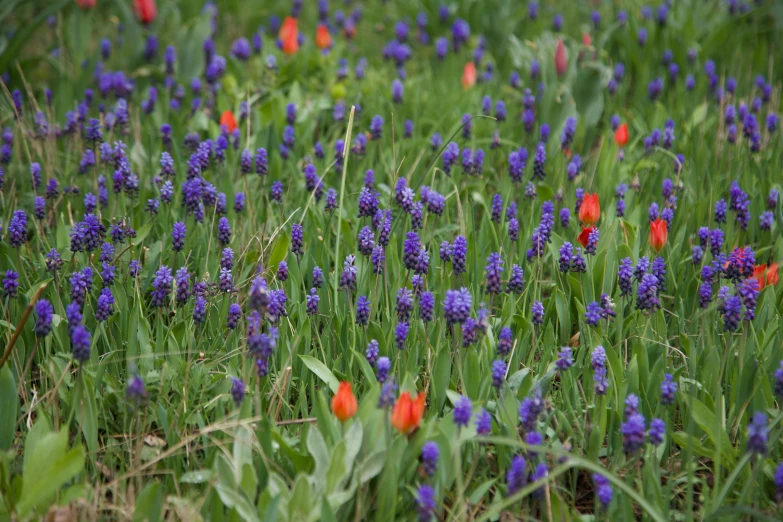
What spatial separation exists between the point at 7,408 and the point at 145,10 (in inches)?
145

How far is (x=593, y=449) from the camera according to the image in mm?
2445

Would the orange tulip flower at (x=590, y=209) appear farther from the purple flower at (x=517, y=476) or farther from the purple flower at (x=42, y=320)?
the purple flower at (x=42, y=320)

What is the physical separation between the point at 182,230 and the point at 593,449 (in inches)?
64.4

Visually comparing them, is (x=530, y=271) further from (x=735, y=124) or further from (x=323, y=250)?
(x=735, y=124)

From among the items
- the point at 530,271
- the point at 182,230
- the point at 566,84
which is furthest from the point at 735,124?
the point at 182,230

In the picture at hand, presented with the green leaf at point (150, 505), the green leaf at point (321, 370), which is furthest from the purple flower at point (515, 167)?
the green leaf at point (150, 505)

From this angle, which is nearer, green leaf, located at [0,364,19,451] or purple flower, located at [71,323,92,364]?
purple flower, located at [71,323,92,364]

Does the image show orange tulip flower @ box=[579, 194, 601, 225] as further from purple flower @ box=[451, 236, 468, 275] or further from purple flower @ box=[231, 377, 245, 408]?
purple flower @ box=[231, 377, 245, 408]

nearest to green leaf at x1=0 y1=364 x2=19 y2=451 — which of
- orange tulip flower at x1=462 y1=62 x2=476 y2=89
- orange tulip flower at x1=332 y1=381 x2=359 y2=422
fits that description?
orange tulip flower at x1=332 y1=381 x2=359 y2=422

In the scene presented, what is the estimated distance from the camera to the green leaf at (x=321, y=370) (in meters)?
2.65

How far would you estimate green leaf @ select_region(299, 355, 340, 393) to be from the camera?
265 cm

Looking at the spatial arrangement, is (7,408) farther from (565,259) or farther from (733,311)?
(733,311)

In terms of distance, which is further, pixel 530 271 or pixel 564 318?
pixel 530 271

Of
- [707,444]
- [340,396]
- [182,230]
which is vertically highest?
[182,230]
